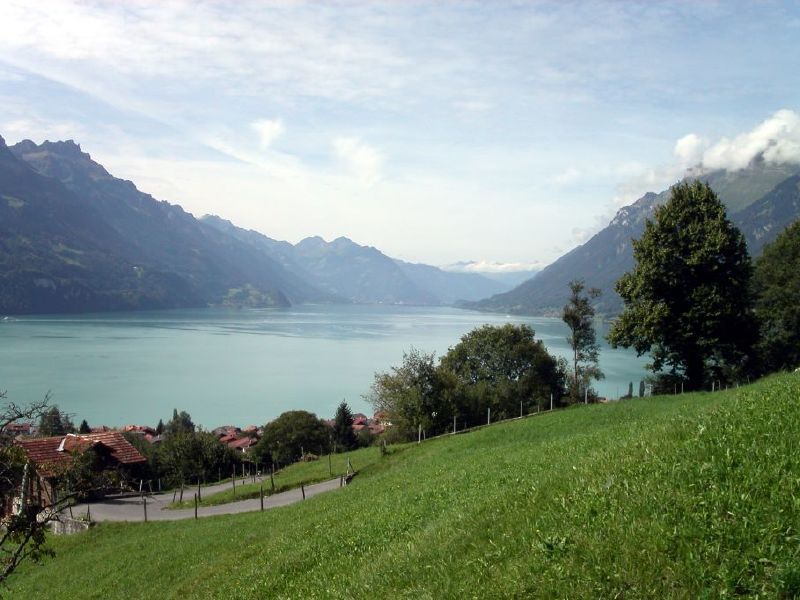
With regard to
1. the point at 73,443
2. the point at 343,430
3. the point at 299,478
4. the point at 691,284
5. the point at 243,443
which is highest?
the point at 691,284

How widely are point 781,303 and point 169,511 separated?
46.0 metres

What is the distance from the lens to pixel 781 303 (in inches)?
1836

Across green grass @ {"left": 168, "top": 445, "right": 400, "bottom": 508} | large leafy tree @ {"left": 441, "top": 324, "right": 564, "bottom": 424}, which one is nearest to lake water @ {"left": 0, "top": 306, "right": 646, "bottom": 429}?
large leafy tree @ {"left": 441, "top": 324, "right": 564, "bottom": 424}

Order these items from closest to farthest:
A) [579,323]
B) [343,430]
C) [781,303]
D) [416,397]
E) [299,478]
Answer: [299,478] → [781,303] → [416,397] → [579,323] → [343,430]

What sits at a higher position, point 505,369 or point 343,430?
point 505,369

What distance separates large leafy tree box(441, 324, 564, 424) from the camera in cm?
6016

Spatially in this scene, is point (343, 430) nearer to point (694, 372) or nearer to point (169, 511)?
point (169, 511)

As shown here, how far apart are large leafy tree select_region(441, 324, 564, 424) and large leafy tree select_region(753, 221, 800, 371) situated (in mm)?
20060

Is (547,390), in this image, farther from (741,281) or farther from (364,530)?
(364,530)

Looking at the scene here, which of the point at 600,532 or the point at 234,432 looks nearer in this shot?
the point at 600,532

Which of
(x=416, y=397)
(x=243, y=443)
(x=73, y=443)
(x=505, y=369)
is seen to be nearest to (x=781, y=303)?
(x=505, y=369)

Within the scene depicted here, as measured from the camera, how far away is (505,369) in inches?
2640

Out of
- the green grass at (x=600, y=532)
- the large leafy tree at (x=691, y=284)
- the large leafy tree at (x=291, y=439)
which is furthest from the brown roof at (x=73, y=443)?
the large leafy tree at (x=691, y=284)

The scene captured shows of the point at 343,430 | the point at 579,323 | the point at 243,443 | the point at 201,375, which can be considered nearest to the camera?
the point at 579,323
